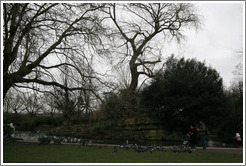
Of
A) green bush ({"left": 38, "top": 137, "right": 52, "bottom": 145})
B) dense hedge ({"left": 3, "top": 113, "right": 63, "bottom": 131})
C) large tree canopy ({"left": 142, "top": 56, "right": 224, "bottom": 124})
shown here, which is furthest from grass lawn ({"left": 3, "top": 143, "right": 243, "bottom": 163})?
dense hedge ({"left": 3, "top": 113, "right": 63, "bottom": 131})

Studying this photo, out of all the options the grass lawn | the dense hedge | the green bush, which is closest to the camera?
the grass lawn

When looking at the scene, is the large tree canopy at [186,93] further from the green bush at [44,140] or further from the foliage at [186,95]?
the green bush at [44,140]

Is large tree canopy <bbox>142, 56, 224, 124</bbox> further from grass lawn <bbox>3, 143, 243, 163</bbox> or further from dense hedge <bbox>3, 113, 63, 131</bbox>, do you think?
dense hedge <bbox>3, 113, 63, 131</bbox>

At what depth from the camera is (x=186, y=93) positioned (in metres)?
23.4

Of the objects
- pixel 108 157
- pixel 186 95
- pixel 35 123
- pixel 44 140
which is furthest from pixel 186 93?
pixel 35 123

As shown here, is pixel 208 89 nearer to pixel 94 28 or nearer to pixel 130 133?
pixel 130 133

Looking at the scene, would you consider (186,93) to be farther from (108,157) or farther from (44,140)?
(108,157)

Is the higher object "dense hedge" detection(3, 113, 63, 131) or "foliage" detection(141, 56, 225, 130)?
"foliage" detection(141, 56, 225, 130)

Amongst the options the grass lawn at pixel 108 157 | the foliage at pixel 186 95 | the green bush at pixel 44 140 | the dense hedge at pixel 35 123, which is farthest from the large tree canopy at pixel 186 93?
the dense hedge at pixel 35 123

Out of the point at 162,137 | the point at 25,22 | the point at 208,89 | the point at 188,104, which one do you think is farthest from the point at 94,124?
the point at 25,22

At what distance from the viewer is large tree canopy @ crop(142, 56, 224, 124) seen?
22.8 meters

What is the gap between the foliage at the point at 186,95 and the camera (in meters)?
22.8

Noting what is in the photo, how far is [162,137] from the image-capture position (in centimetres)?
2348

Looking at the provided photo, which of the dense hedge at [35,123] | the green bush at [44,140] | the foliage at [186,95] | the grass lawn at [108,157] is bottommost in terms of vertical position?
the grass lawn at [108,157]
